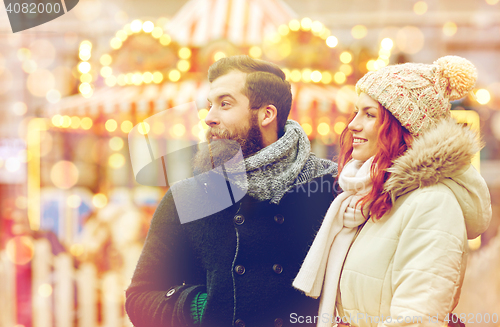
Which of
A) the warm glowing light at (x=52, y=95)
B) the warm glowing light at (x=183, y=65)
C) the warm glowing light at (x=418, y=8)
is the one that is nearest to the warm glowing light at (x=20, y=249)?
the warm glowing light at (x=52, y=95)

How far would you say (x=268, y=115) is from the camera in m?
1.55

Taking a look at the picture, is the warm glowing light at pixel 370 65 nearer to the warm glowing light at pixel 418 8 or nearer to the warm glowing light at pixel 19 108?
the warm glowing light at pixel 418 8

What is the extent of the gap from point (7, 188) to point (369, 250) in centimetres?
549

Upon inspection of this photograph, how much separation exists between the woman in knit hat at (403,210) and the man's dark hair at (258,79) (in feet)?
1.32

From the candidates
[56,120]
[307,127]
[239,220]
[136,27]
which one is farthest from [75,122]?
[239,220]

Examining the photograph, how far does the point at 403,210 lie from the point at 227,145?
2.36 feet

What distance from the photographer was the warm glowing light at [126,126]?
3.47m

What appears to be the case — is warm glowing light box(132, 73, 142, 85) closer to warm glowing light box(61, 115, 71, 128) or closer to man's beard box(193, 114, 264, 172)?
warm glowing light box(61, 115, 71, 128)

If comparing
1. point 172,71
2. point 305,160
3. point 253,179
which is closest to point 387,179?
point 305,160

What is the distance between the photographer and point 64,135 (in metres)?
4.84

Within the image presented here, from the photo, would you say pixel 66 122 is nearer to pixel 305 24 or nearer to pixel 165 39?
pixel 165 39

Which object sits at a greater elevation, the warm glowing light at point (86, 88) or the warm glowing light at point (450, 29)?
the warm glowing light at point (450, 29)

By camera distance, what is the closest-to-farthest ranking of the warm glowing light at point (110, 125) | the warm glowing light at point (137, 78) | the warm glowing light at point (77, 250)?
the warm glowing light at point (137, 78) < the warm glowing light at point (110, 125) < the warm glowing light at point (77, 250)

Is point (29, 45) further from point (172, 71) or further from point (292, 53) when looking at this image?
point (292, 53)
